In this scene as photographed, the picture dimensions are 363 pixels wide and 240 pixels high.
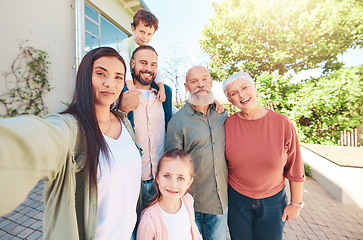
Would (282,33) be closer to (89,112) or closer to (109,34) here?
(109,34)

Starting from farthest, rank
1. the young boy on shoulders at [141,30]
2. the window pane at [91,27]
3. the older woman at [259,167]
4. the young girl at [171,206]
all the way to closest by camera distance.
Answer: the window pane at [91,27] < the young boy on shoulders at [141,30] < the older woman at [259,167] < the young girl at [171,206]

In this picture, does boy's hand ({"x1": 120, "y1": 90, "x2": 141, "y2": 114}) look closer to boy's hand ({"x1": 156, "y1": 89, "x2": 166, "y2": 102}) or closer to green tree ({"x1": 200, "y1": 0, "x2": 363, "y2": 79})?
boy's hand ({"x1": 156, "y1": 89, "x2": 166, "y2": 102})

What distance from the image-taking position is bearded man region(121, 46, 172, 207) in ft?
5.59

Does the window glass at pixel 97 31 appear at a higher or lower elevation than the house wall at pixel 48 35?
higher

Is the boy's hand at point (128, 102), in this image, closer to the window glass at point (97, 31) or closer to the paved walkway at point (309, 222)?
the paved walkway at point (309, 222)

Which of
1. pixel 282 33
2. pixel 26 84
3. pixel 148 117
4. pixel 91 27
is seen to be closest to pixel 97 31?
pixel 91 27

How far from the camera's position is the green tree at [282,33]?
6.33 meters

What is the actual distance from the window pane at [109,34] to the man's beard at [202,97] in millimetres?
6578

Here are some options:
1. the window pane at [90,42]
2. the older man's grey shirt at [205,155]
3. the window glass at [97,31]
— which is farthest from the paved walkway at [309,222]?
the window glass at [97,31]

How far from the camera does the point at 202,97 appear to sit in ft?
6.21

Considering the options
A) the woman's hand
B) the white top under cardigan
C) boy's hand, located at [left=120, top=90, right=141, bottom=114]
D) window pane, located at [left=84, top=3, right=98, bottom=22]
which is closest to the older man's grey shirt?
boy's hand, located at [left=120, top=90, right=141, bottom=114]

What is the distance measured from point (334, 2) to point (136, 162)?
917cm

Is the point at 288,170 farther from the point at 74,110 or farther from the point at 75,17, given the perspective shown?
the point at 75,17

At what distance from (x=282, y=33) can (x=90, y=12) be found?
7.90m
